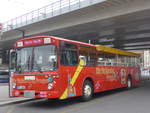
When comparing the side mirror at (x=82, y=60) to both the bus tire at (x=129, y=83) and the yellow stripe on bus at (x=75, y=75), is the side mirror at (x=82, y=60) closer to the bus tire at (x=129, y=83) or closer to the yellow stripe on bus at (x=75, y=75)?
the yellow stripe on bus at (x=75, y=75)

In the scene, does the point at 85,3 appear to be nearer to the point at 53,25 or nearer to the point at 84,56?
the point at 53,25

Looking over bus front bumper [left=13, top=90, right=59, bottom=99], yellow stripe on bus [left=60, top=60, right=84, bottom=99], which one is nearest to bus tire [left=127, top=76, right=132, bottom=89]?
yellow stripe on bus [left=60, top=60, right=84, bottom=99]

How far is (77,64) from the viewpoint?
10.3 metres

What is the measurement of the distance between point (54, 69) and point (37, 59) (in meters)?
0.97

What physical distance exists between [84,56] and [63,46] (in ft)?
6.18

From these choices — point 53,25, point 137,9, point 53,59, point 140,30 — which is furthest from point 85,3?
point 53,59

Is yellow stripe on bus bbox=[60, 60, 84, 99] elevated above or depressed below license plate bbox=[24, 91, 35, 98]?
above

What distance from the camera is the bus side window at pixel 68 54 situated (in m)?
9.32

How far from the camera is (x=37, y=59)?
30.5 ft

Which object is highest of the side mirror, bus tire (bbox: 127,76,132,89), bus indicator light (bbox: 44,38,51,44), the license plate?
bus indicator light (bbox: 44,38,51,44)

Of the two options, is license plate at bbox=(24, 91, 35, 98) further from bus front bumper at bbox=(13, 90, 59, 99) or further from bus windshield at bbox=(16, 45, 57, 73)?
bus windshield at bbox=(16, 45, 57, 73)

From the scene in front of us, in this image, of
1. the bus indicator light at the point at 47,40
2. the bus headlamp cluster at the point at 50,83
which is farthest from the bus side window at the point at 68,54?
the bus headlamp cluster at the point at 50,83

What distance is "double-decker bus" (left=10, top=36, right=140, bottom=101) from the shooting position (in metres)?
8.89

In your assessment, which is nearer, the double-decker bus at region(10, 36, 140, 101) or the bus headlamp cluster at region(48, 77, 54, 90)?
the bus headlamp cluster at region(48, 77, 54, 90)
